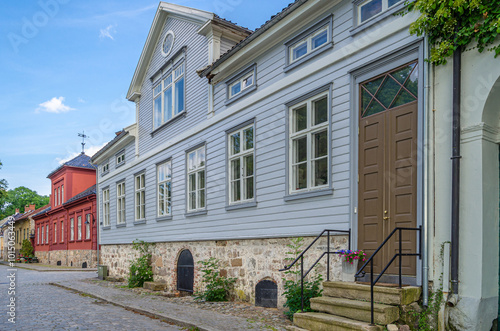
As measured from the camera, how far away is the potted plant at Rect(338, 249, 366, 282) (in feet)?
25.1

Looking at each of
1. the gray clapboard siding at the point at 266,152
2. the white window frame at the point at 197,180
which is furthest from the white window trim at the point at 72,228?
the white window frame at the point at 197,180

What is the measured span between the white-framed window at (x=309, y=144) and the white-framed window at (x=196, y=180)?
417 cm

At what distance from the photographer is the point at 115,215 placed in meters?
20.1

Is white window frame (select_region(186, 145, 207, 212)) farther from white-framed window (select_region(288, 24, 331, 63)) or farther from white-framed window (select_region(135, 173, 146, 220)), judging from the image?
white-framed window (select_region(288, 24, 331, 63))

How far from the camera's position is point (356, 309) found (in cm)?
658

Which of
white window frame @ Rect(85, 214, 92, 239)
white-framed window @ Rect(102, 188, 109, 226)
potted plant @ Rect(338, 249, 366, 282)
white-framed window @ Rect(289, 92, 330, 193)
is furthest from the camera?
white window frame @ Rect(85, 214, 92, 239)

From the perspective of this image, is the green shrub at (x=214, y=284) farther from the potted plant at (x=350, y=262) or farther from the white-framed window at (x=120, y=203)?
the white-framed window at (x=120, y=203)

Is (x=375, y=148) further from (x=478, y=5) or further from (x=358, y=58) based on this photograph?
(x=478, y=5)

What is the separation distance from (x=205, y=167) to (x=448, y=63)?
774 cm

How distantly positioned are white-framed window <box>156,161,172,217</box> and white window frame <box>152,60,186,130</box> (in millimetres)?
1516

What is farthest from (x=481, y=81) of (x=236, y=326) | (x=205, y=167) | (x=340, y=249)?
(x=205, y=167)

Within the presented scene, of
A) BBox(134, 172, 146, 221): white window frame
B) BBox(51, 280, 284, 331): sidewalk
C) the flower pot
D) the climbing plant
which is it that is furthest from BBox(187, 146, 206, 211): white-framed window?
the climbing plant

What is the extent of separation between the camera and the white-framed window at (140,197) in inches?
684

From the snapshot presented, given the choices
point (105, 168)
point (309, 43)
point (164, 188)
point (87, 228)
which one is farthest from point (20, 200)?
point (309, 43)
